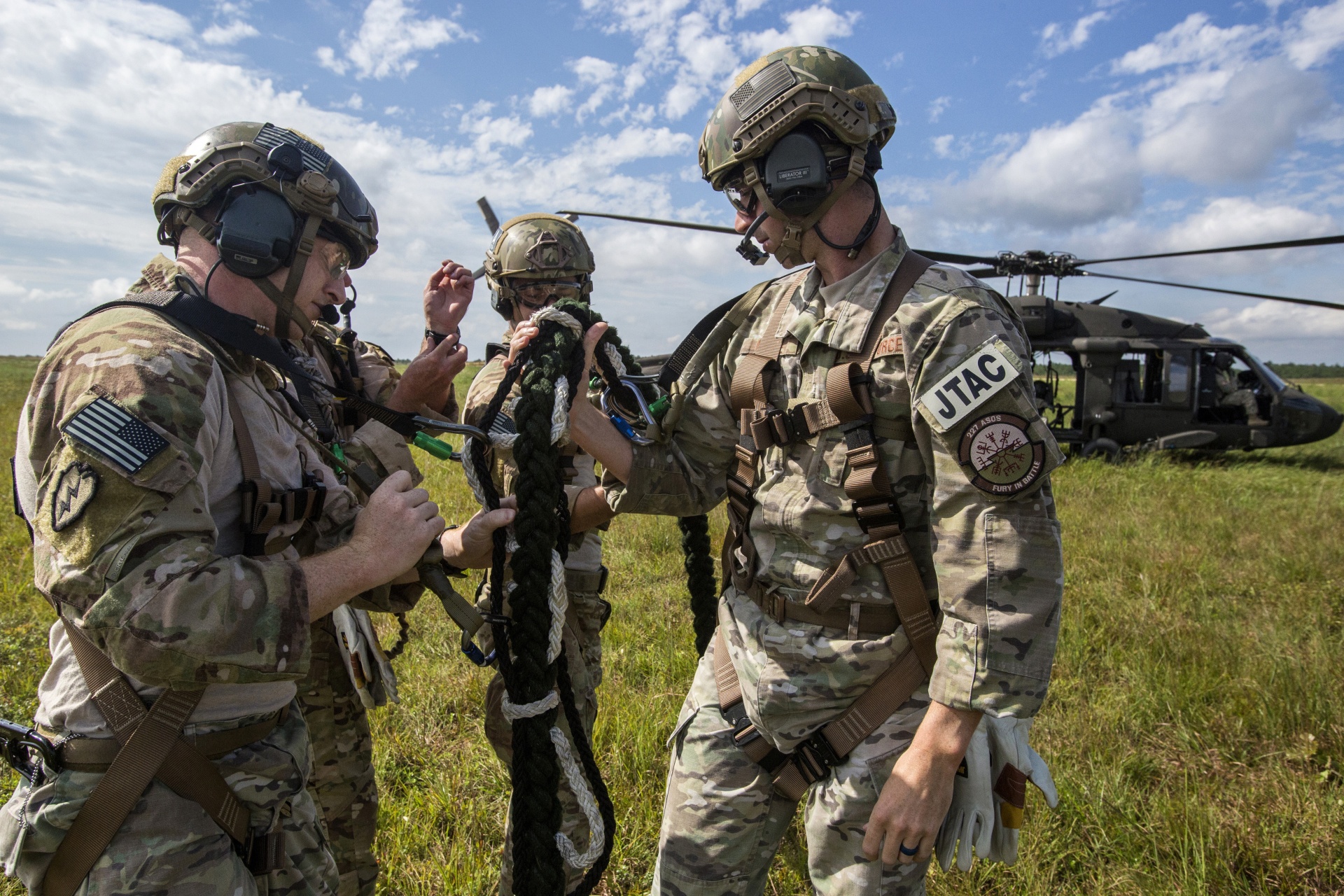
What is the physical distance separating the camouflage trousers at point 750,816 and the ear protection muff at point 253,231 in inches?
71.3

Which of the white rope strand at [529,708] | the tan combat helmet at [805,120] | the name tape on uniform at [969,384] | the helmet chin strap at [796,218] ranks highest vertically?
the tan combat helmet at [805,120]

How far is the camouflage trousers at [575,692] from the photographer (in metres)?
3.36

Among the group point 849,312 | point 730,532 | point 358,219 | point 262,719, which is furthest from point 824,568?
point 358,219

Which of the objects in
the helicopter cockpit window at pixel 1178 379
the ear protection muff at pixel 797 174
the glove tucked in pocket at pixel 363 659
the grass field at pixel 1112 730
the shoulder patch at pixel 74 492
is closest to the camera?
the shoulder patch at pixel 74 492

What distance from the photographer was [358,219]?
97.7 inches

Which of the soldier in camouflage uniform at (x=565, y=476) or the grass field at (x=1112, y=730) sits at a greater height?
the soldier in camouflage uniform at (x=565, y=476)

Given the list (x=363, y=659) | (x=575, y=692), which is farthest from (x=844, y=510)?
(x=363, y=659)

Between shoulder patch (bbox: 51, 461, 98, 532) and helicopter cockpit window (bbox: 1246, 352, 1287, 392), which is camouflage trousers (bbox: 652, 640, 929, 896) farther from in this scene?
helicopter cockpit window (bbox: 1246, 352, 1287, 392)

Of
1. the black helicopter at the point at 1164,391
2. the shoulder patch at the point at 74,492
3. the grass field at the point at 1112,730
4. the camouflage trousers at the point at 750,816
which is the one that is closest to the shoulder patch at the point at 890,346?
the camouflage trousers at the point at 750,816

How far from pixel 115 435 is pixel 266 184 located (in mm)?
931

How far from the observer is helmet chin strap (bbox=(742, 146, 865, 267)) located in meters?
2.44

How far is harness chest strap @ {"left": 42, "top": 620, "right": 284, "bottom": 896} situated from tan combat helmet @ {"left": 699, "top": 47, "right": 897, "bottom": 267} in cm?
210

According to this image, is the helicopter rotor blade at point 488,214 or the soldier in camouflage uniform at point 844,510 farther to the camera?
the helicopter rotor blade at point 488,214

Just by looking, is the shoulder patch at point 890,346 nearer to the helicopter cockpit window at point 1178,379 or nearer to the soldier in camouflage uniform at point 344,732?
the soldier in camouflage uniform at point 344,732
